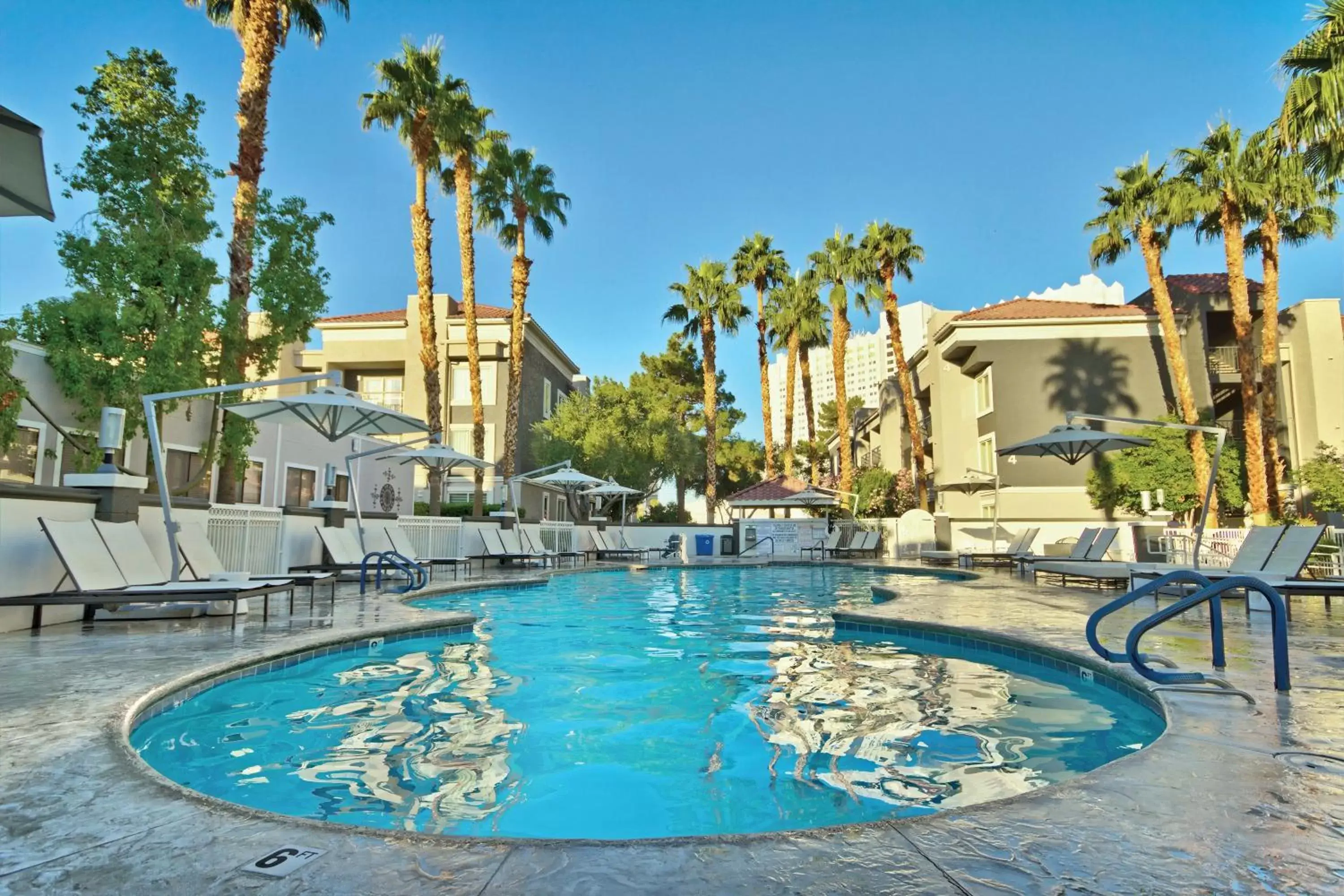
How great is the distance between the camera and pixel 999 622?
802cm

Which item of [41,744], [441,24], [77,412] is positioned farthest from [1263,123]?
[77,412]

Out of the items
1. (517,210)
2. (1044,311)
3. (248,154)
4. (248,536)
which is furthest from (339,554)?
(1044,311)

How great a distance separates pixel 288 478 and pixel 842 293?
21.6 m

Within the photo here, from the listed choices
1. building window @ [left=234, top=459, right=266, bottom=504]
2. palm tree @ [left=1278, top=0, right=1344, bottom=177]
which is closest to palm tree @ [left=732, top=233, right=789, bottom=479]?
building window @ [left=234, top=459, right=266, bottom=504]

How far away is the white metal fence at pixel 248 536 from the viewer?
10969 mm

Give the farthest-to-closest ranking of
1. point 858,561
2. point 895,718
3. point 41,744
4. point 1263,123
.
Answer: point 858,561 → point 1263,123 → point 895,718 → point 41,744

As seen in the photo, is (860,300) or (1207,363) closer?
(1207,363)

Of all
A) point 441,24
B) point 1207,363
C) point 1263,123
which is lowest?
point 1207,363

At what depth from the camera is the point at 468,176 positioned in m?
22.0

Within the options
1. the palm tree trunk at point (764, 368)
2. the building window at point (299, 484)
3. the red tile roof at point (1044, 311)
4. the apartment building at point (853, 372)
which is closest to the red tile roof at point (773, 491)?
the palm tree trunk at point (764, 368)

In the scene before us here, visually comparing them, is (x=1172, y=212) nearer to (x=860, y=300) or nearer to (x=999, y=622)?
(x=860, y=300)

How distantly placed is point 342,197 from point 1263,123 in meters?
24.1

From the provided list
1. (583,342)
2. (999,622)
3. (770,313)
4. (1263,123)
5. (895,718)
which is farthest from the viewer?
(583,342)

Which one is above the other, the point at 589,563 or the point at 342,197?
the point at 342,197
